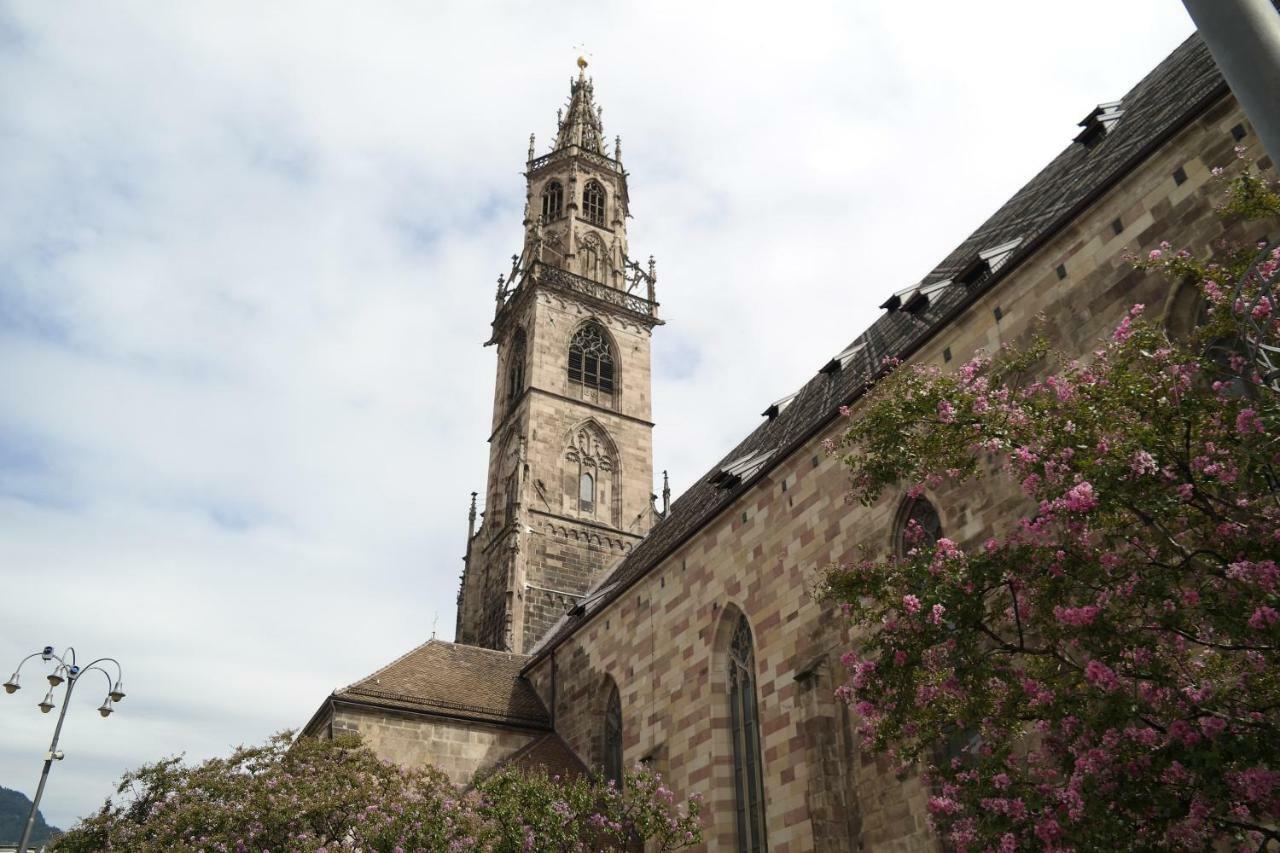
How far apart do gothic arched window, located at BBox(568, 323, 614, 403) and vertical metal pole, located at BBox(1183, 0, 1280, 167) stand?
3443 cm

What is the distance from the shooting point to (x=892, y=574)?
781 centimetres

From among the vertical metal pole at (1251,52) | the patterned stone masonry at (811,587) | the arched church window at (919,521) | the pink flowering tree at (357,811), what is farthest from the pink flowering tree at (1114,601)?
the pink flowering tree at (357,811)

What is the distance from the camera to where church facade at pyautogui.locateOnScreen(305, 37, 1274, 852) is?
11.1 metres

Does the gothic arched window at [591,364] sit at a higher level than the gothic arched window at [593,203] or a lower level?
lower

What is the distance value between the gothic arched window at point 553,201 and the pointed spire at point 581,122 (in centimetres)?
237

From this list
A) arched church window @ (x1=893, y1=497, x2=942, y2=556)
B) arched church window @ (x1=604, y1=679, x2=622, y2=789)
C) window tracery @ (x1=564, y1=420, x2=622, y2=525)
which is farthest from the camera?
window tracery @ (x1=564, y1=420, x2=622, y2=525)

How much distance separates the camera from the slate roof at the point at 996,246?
39.1ft

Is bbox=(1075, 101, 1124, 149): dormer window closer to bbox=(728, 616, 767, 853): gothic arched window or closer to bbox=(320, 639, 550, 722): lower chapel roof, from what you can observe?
bbox=(728, 616, 767, 853): gothic arched window

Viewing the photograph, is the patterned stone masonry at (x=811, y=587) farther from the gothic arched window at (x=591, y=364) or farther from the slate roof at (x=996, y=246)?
the gothic arched window at (x=591, y=364)

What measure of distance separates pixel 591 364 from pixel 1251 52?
35.6m

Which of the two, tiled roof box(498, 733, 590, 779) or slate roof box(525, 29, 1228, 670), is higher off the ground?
slate roof box(525, 29, 1228, 670)

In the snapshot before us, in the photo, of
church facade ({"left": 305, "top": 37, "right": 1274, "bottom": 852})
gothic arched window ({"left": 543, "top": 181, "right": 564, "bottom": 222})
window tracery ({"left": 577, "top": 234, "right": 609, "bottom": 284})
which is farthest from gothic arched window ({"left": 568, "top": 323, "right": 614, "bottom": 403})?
church facade ({"left": 305, "top": 37, "right": 1274, "bottom": 852})

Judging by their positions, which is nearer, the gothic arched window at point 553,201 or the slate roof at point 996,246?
the slate roof at point 996,246

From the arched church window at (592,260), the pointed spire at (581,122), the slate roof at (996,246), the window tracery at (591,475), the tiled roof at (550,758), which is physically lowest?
the tiled roof at (550,758)
